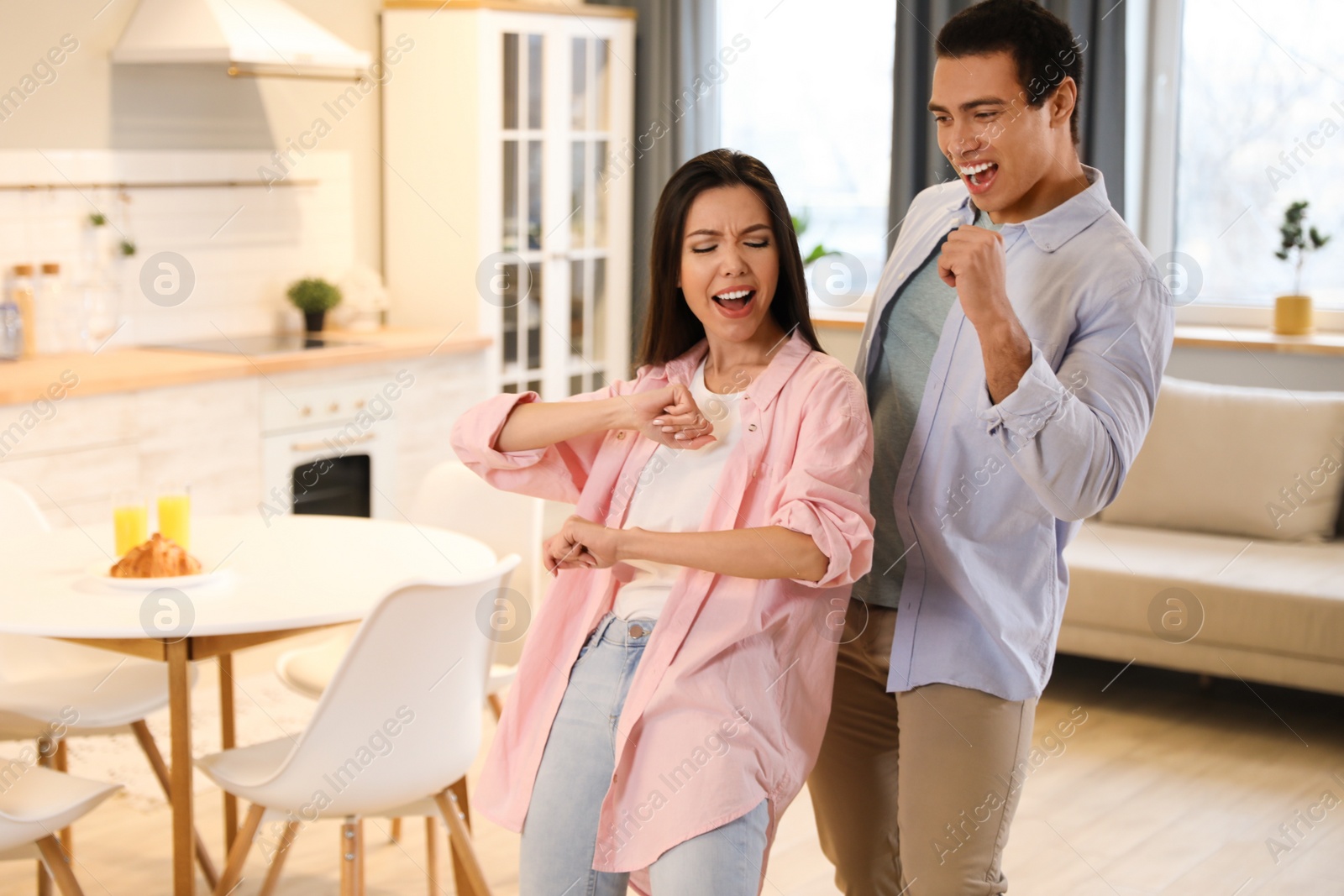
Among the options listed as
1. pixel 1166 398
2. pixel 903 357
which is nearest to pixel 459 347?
pixel 1166 398

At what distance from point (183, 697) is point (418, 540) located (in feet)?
2.06

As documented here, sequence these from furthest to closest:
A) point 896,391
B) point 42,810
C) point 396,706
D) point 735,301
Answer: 1. point 396,706
2. point 42,810
3. point 896,391
4. point 735,301

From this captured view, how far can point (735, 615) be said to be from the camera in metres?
1.54

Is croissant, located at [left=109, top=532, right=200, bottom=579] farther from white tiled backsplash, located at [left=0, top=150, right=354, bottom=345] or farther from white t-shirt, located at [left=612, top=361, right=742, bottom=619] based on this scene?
white tiled backsplash, located at [left=0, top=150, right=354, bottom=345]

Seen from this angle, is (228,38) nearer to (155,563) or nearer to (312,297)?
(312,297)

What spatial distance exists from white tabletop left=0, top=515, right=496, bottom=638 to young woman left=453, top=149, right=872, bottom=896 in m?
0.61

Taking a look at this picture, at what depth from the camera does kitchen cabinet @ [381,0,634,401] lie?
5105 millimetres

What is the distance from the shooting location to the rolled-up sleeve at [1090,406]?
1388mm

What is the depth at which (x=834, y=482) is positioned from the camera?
1.53 meters

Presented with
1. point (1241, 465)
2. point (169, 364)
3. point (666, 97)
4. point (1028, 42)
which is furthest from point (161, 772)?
point (666, 97)

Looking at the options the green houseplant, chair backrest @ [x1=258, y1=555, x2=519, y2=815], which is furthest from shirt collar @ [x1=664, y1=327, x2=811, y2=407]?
the green houseplant

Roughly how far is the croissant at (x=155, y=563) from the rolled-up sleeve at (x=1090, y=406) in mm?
1555

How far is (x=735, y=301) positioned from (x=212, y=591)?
1256 mm

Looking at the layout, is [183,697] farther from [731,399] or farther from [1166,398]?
[1166,398]
